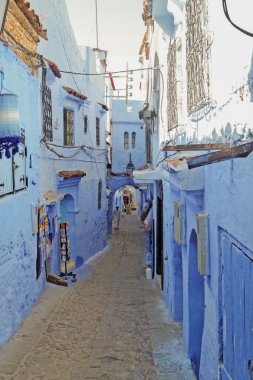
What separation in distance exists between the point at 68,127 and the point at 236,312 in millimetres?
11915

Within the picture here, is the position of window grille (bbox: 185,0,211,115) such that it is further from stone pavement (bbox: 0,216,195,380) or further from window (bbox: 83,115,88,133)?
window (bbox: 83,115,88,133)

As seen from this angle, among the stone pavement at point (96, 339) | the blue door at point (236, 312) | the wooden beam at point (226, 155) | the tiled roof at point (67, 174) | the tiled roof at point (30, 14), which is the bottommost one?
the stone pavement at point (96, 339)

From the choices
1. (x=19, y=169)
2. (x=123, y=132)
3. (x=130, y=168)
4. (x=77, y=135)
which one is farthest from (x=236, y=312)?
(x=123, y=132)

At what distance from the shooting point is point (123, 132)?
29094 mm

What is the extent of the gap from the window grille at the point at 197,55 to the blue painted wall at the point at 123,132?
21965 mm

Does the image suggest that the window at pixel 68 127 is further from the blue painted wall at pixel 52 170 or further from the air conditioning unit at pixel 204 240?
the air conditioning unit at pixel 204 240

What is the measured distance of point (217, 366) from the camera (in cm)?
478

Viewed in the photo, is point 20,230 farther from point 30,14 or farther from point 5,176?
point 30,14

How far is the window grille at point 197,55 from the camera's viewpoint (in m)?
5.27

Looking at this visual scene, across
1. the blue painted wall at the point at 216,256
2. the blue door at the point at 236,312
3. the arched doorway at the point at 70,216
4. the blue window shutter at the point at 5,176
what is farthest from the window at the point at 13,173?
the arched doorway at the point at 70,216

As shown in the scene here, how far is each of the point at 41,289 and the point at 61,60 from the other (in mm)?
7755

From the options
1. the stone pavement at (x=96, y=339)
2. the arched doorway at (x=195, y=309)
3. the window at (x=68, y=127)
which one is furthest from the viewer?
the window at (x=68, y=127)

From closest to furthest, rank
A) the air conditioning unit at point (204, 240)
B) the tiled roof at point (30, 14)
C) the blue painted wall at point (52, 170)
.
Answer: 1. the air conditioning unit at point (204, 240)
2. the blue painted wall at point (52, 170)
3. the tiled roof at point (30, 14)

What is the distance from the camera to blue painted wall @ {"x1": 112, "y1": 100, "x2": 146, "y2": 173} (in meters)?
28.6
